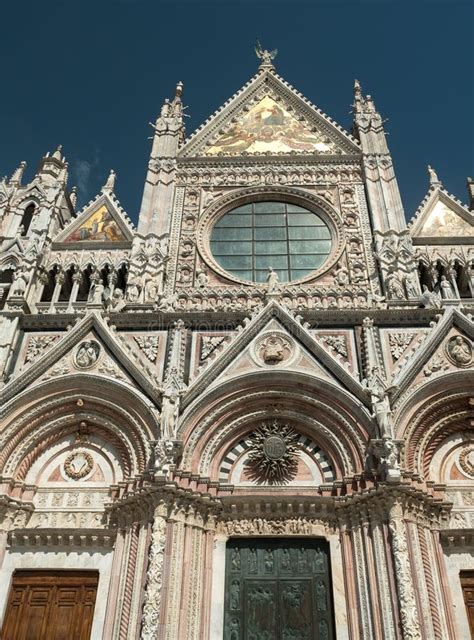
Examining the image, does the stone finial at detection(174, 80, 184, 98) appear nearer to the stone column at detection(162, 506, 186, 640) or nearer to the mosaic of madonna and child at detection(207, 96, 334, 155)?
the mosaic of madonna and child at detection(207, 96, 334, 155)

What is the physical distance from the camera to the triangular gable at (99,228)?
1601 cm

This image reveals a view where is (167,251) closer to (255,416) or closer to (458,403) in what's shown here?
(255,416)

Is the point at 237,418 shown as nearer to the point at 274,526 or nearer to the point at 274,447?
the point at 274,447

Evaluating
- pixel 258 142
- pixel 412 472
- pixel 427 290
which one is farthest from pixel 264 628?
pixel 258 142

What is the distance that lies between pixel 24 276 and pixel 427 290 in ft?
31.7

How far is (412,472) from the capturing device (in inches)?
433

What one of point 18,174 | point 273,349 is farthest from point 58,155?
point 273,349

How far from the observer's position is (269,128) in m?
19.3

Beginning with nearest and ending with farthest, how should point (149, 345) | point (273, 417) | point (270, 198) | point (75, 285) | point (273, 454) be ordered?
1. point (273, 454)
2. point (273, 417)
3. point (149, 345)
4. point (75, 285)
5. point (270, 198)

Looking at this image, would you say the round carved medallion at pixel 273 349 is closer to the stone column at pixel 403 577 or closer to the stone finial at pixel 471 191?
the stone column at pixel 403 577

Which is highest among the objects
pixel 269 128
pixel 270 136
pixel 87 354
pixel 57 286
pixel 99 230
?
pixel 269 128

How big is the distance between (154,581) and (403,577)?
3.95 metres

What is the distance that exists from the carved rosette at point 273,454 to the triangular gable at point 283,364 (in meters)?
1.34

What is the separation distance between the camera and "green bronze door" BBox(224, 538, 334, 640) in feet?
32.9
